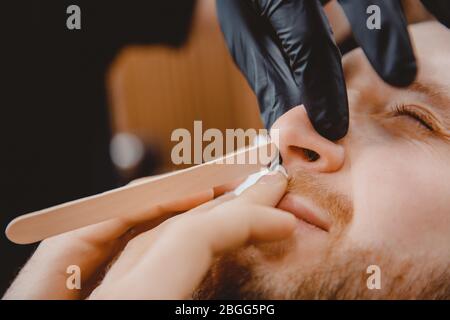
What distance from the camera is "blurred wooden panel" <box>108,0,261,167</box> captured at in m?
0.90

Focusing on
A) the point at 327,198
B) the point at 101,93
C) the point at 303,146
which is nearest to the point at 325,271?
the point at 327,198

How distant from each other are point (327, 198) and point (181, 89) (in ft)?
1.21

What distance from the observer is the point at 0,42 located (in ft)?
2.82

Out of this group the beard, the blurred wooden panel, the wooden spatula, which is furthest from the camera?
the blurred wooden panel

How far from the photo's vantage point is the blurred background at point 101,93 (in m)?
0.87

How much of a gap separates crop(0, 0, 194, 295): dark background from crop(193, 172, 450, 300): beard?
12.3 inches

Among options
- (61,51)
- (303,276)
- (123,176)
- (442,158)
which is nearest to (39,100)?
(61,51)

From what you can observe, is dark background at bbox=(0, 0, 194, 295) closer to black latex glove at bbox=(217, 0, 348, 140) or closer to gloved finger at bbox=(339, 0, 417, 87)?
black latex glove at bbox=(217, 0, 348, 140)

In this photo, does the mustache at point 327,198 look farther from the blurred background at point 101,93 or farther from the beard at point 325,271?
the blurred background at point 101,93

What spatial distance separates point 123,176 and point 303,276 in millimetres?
412

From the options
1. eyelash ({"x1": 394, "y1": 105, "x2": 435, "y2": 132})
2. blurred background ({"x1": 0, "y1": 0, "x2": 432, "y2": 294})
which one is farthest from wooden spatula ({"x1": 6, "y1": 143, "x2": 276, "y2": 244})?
eyelash ({"x1": 394, "y1": 105, "x2": 435, "y2": 132})

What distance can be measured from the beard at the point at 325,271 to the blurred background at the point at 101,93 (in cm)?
24

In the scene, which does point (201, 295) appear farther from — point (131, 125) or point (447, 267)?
point (447, 267)

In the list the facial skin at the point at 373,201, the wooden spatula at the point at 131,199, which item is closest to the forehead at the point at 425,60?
the facial skin at the point at 373,201
